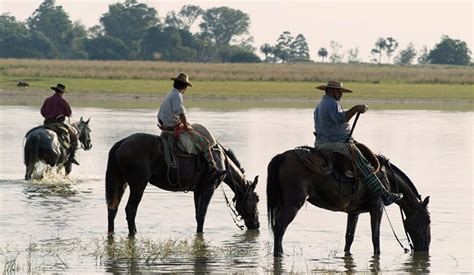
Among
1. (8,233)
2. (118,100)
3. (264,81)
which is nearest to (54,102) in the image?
(8,233)

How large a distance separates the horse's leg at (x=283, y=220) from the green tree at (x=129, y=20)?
16495 cm

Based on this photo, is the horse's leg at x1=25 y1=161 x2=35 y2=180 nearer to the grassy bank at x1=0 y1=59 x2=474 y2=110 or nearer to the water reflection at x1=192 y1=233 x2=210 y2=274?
the water reflection at x1=192 y1=233 x2=210 y2=274

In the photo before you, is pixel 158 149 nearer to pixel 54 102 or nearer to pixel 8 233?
pixel 8 233

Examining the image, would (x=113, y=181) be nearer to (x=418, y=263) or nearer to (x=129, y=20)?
(x=418, y=263)

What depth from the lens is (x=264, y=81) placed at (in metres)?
73.1

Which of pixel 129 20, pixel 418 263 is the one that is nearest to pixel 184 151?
pixel 418 263

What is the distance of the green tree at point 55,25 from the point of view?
172125 millimetres

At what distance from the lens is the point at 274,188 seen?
13922 mm

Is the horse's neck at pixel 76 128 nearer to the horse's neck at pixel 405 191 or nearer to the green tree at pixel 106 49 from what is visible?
the horse's neck at pixel 405 191

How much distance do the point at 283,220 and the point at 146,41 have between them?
487 ft

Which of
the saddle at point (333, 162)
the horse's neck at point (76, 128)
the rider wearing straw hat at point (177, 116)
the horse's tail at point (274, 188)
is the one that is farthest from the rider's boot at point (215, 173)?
the horse's neck at point (76, 128)

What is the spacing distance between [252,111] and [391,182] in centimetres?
3605

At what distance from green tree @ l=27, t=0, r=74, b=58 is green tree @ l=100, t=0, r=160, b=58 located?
6429mm

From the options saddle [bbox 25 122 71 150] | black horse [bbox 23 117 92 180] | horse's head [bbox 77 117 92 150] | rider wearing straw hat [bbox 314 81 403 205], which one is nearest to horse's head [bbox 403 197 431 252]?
rider wearing straw hat [bbox 314 81 403 205]
